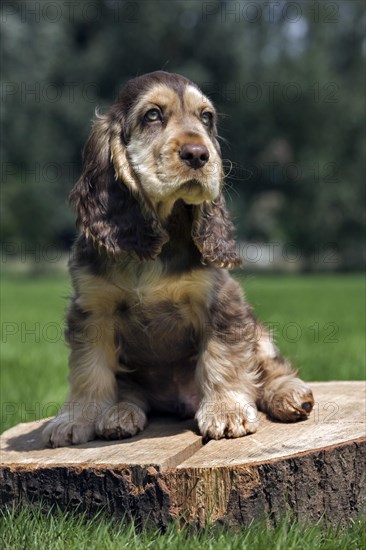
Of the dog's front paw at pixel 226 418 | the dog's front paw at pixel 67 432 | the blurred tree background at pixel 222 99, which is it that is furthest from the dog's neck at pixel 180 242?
the blurred tree background at pixel 222 99

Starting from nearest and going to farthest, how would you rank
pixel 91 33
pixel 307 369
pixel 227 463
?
pixel 227 463
pixel 307 369
pixel 91 33

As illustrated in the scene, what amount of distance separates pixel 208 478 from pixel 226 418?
590 mm

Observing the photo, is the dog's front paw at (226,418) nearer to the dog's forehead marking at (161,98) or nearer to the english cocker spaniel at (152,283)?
the english cocker spaniel at (152,283)

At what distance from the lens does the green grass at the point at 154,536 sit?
3496 millimetres

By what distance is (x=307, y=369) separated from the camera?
26.8 feet

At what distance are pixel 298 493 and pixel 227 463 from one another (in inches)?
14.3

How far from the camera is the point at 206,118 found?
4609 mm

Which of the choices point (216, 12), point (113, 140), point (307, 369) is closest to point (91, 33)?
point (216, 12)

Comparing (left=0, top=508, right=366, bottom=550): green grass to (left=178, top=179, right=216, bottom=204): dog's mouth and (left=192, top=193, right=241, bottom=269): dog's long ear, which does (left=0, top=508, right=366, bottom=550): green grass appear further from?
(left=178, top=179, right=216, bottom=204): dog's mouth

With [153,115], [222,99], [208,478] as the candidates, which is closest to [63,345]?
[153,115]

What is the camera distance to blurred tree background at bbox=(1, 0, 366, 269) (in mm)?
34531

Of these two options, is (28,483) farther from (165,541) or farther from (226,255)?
(226,255)

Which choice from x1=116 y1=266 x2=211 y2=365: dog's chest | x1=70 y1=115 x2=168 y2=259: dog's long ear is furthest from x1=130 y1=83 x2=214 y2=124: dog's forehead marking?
x1=116 y1=266 x2=211 y2=365: dog's chest

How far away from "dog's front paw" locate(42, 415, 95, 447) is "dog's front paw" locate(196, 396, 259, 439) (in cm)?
62
